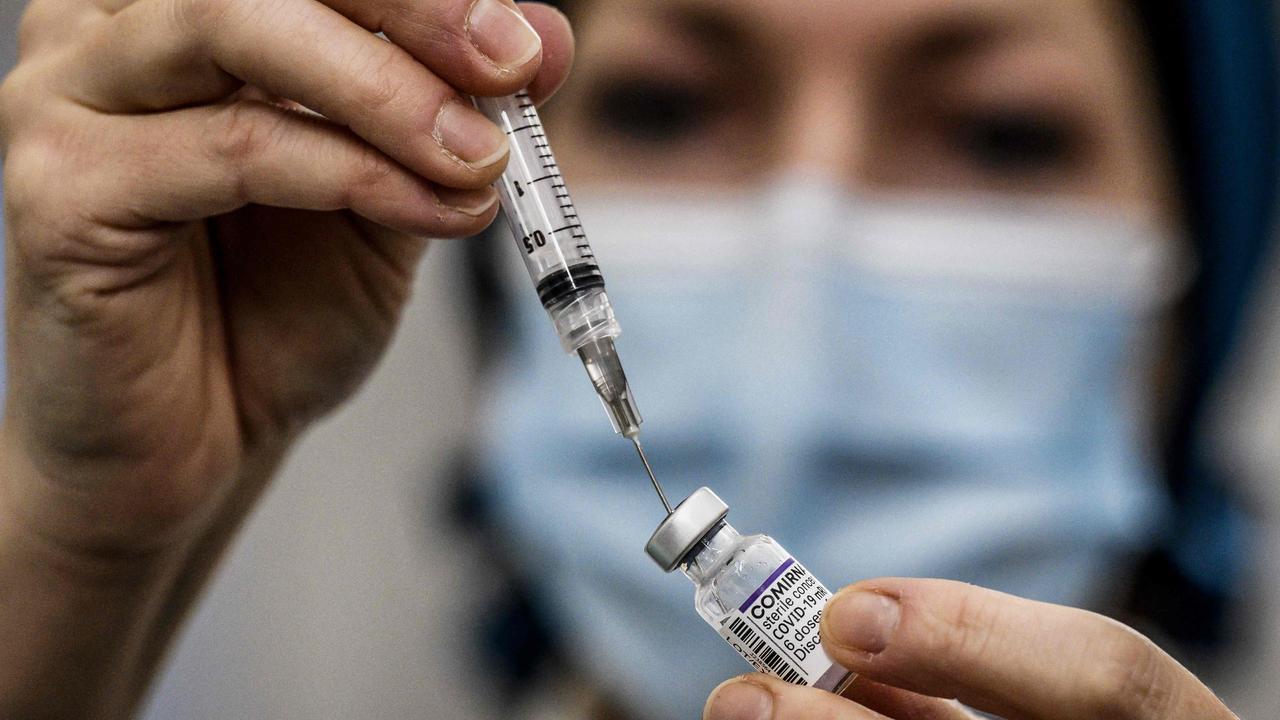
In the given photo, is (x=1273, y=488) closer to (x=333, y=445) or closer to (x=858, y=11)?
(x=858, y=11)

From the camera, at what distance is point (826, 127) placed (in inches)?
66.1

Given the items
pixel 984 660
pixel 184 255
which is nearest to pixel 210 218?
pixel 184 255

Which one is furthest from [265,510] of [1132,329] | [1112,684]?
[1112,684]

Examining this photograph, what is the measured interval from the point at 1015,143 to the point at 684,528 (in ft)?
4.06

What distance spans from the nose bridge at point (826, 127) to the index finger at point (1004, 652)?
110 centimetres

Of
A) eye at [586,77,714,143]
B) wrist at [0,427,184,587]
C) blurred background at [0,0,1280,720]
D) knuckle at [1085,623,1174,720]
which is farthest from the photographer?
blurred background at [0,0,1280,720]

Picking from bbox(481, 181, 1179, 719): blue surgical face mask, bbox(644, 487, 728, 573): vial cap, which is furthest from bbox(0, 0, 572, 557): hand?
bbox(481, 181, 1179, 719): blue surgical face mask

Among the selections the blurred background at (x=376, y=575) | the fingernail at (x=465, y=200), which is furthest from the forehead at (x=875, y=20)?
the fingernail at (x=465, y=200)

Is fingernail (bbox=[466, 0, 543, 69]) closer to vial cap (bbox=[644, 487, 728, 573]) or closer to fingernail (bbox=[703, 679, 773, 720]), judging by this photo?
vial cap (bbox=[644, 487, 728, 573])

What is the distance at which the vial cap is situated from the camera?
71cm

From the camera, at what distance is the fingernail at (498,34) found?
728mm

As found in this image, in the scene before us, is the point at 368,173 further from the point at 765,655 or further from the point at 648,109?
the point at 648,109

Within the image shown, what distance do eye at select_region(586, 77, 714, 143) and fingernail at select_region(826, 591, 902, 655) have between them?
1.26m

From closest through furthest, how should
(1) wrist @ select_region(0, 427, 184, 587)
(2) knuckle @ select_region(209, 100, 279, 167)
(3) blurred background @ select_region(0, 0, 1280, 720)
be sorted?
(2) knuckle @ select_region(209, 100, 279, 167)
(1) wrist @ select_region(0, 427, 184, 587)
(3) blurred background @ select_region(0, 0, 1280, 720)
